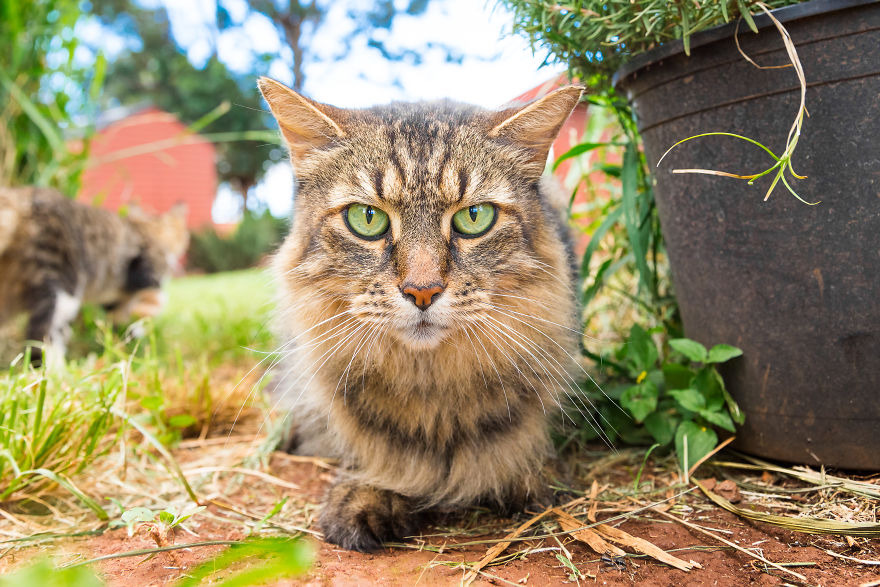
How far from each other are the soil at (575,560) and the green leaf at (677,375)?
0.45m

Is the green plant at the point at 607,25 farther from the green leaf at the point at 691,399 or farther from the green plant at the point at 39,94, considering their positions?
the green plant at the point at 39,94

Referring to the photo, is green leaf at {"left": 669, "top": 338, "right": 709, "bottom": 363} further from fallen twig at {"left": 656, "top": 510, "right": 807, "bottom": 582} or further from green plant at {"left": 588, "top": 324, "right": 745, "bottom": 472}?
fallen twig at {"left": 656, "top": 510, "right": 807, "bottom": 582}

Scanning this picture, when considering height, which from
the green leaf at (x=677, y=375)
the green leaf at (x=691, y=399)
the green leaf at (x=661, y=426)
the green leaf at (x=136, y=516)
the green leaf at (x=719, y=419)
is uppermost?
the green leaf at (x=677, y=375)

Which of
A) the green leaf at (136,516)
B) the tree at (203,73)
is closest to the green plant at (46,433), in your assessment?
the green leaf at (136,516)

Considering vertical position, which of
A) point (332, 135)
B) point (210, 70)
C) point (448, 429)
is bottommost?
point (448, 429)

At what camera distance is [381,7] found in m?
9.73

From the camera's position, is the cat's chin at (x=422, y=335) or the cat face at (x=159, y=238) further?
the cat face at (x=159, y=238)

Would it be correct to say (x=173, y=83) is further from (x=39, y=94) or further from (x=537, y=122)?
(x=537, y=122)

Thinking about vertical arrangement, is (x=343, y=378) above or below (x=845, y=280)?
below

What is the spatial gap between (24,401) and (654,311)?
7.52 feet

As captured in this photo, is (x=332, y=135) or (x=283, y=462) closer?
(x=332, y=135)

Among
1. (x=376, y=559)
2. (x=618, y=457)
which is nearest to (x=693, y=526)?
(x=618, y=457)

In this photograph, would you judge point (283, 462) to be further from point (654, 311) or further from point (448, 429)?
point (654, 311)

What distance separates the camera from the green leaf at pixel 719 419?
1744 mm
